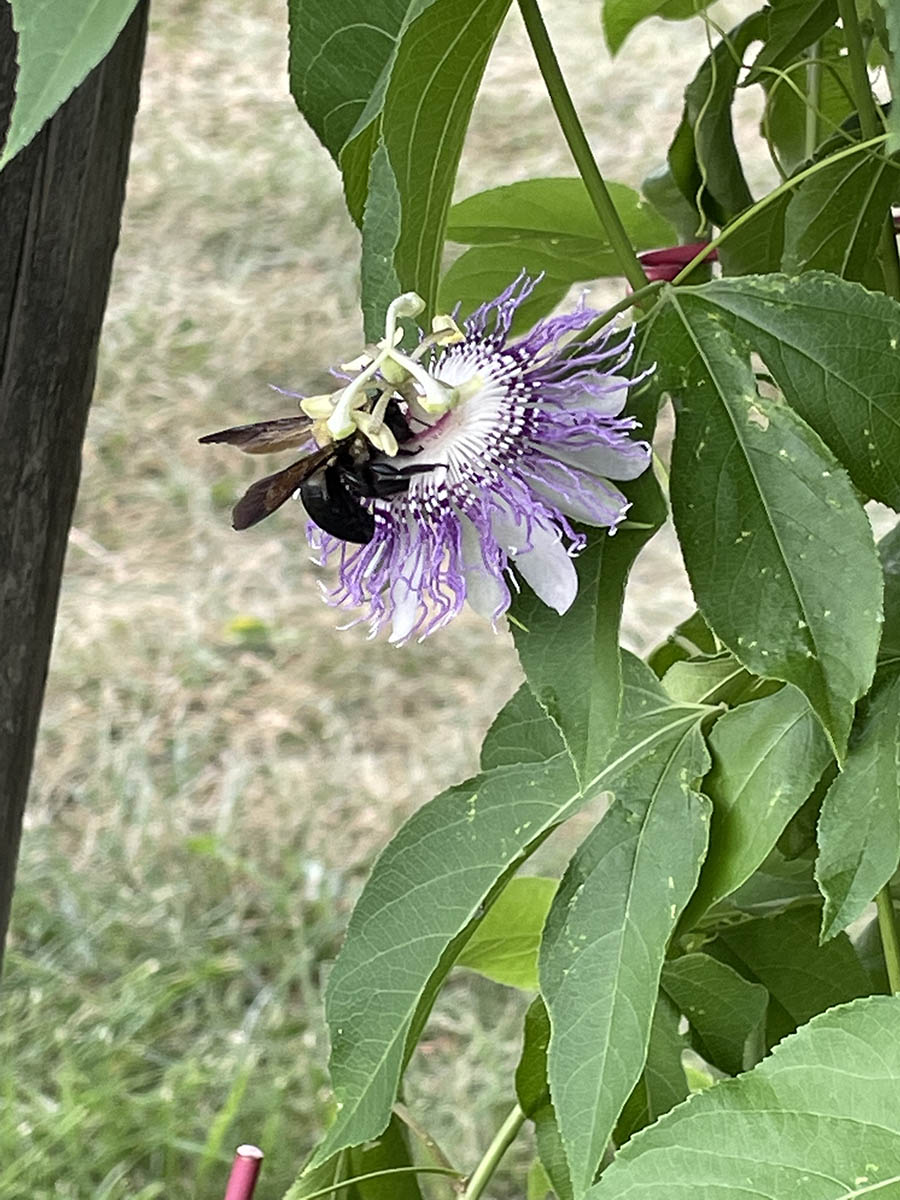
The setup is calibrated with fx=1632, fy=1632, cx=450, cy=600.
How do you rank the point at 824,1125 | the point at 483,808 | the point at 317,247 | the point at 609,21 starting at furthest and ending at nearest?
the point at 317,247, the point at 609,21, the point at 483,808, the point at 824,1125

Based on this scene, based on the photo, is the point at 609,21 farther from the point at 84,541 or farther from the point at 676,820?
the point at 84,541

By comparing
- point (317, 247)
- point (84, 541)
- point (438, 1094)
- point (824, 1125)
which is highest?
point (317, 247)

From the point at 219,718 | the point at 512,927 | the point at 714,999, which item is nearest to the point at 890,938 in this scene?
the point at 714,999

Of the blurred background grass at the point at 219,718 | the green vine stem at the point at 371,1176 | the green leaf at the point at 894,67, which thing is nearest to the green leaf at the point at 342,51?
the green leaf at the point at 894,67

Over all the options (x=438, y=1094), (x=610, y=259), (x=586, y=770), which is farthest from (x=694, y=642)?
(x=438, y=1094)

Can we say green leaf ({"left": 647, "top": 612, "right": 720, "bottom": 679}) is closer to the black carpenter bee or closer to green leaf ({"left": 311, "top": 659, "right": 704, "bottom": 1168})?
green leaf ({"left": 311, "top": 659, "right": 704, "bottom": 1168})

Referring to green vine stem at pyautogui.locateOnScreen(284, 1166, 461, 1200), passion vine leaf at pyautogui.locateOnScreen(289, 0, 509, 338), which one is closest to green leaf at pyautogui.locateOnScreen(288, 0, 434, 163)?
passion vine leaf at pyautogui.locateOnScreen(289, 0, 509, 338)

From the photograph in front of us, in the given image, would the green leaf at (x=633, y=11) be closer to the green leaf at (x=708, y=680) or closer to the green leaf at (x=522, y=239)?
the green leaf at (x=522, y=239)
